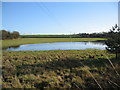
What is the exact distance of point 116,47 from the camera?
6441 mm

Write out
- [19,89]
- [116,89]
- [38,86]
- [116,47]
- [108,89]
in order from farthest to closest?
1. [116,47]
2. [38,86]
3. [19,89]
4. [108,89]
5. [116,89]

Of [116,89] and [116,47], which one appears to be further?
[116,47]

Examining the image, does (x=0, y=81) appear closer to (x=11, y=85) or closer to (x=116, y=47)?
(x=11, y=85)

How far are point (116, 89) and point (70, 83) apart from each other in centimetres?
147

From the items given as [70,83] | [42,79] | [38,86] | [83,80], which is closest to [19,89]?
[38,86]

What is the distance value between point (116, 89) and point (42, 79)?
8.52 feet

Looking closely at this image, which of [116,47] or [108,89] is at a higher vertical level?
[116,47]

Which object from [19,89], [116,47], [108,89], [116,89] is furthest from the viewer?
[116,47]

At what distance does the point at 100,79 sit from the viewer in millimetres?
3670

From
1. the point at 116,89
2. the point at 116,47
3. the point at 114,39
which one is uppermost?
the point at 114,39

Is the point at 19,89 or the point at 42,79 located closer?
the point at 19,89

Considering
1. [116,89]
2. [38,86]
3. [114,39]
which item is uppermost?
[114,39]

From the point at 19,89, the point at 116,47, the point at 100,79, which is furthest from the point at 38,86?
the point at 116,47

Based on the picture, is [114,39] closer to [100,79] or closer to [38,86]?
[100,79]
